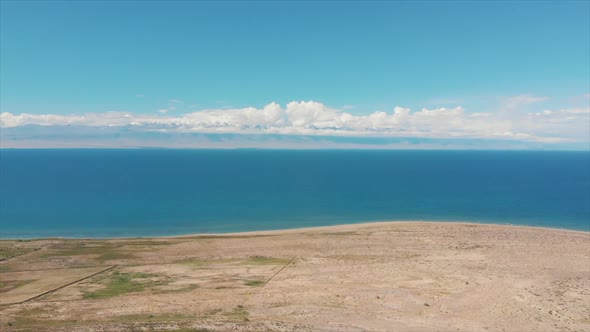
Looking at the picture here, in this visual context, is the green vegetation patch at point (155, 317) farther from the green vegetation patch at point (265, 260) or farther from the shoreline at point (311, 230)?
the shoreline at point (311, 230)

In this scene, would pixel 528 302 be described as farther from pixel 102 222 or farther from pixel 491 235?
pixel 102 222

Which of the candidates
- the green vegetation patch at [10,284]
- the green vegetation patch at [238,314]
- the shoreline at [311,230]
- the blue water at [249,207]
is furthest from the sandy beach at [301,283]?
the blue water at [249,207]

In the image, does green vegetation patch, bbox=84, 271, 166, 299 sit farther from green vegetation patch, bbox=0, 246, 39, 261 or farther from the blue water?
the blue water

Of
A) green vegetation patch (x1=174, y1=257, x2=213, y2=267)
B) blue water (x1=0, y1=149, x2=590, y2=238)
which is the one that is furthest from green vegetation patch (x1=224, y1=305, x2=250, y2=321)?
blue water (x1=0, y1=149, x2=590, y2=238)

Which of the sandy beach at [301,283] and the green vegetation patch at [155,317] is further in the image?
the sandy beach at [301,283]

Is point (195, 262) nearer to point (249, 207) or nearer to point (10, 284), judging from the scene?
point (10, 284)

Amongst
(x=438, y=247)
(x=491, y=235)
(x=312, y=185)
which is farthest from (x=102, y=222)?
(x=312, y=185)
